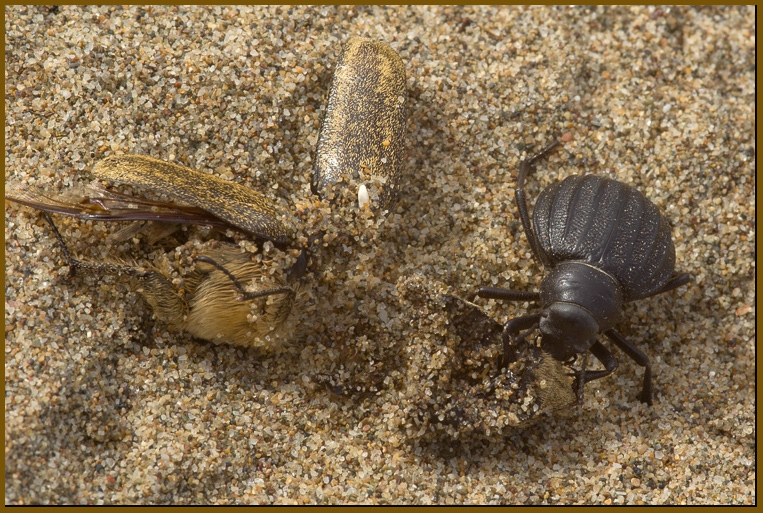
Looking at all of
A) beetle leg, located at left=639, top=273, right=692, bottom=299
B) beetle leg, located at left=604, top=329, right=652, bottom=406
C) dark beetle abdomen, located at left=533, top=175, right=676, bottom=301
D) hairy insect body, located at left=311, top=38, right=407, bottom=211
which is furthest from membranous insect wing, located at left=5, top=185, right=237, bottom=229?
beetle leg, located at left=639, top=273, right=692, bottom=299

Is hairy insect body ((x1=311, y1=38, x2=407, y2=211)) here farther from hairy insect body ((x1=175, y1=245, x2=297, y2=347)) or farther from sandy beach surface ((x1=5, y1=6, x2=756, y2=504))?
hairy insect body ((x1=175, y1=245, x2=297, y2=347))

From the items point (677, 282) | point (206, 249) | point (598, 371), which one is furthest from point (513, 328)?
point (206, 249)

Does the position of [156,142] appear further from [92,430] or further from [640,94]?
[640,94]

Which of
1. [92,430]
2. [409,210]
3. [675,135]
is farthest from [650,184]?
[92,430]

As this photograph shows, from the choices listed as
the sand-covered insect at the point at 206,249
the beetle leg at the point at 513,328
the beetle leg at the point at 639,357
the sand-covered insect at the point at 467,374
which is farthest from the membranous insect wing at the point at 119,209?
the beetle leg at the point at 639,357

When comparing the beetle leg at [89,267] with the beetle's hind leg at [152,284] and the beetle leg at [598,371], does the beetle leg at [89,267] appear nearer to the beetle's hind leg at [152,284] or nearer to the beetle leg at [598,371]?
the beetle's hind leg at [152,284]

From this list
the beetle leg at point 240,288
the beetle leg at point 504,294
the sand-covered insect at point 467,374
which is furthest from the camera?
the beetle leg at point 504,294
